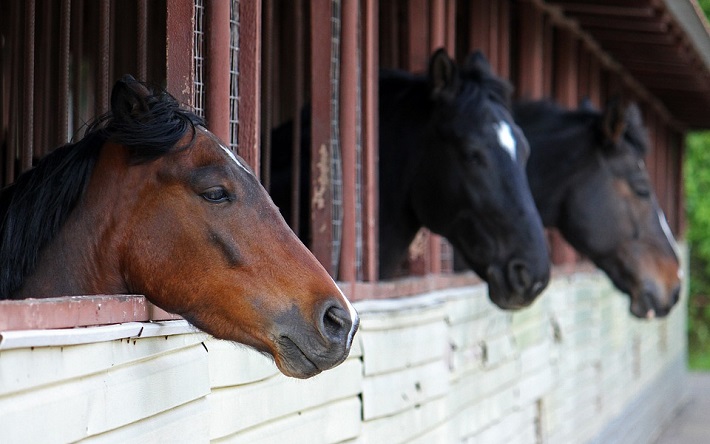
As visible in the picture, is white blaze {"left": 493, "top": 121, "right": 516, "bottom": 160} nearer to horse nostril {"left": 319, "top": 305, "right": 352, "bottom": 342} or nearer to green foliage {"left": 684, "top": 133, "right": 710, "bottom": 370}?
horse nostril {"left": 319, "top": 305, "right": 352, "bottom": 342}

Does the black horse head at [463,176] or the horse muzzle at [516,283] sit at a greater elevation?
the black horse head at [463,176]

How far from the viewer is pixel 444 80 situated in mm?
5145

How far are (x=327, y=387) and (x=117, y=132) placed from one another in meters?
1.53

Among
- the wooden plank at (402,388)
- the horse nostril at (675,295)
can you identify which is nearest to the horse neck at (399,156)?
the wooden plank at (402,388)

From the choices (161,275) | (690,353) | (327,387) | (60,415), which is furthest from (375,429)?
(690,353)

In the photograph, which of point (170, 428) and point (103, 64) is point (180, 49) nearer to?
point (103, 64)

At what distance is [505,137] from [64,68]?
1924mm

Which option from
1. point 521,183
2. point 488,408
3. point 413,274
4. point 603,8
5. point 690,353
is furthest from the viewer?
point 690,353

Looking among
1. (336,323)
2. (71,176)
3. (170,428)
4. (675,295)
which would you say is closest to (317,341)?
(336,323)

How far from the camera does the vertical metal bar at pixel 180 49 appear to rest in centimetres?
312

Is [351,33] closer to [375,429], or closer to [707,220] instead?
[375,429]

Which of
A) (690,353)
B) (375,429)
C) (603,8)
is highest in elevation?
(603,8)

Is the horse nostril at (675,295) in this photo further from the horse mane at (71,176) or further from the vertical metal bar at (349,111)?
the horse mane at (71,176)

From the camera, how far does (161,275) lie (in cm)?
276
